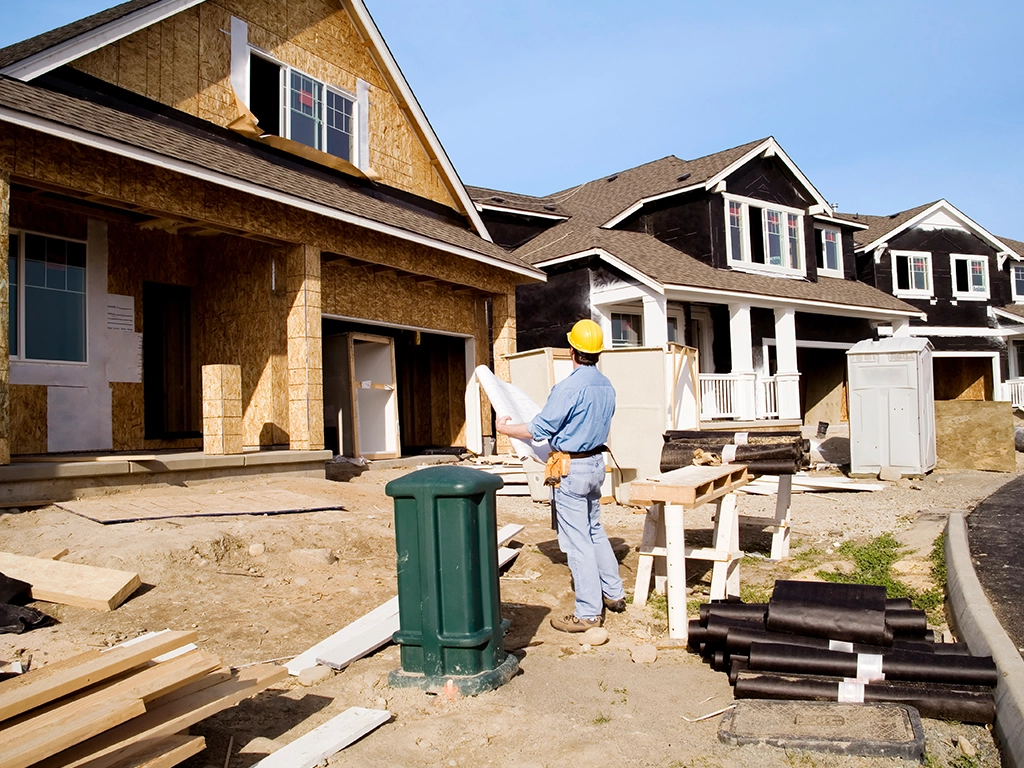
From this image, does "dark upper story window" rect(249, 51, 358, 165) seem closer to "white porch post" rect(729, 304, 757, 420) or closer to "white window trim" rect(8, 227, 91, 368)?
"white window trim" rect(8, 227, 91, 368)

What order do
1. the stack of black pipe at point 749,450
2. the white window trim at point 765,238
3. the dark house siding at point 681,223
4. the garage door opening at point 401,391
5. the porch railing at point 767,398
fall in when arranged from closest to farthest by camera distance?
1. the stack of black pipe at point 749,450
2. the garage door opening at point 401,391
3. the porch railing at point 767,398
4. the dark house siding at point 681,223
5. the white window trim at point 765,238

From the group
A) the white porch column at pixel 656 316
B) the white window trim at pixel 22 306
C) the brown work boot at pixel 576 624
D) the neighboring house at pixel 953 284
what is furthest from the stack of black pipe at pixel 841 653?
the neighboring house at pixel 953 284

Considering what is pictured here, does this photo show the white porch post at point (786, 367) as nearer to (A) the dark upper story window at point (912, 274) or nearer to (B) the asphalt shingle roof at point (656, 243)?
(B) the asphalt shingle roof at point (656, 243)

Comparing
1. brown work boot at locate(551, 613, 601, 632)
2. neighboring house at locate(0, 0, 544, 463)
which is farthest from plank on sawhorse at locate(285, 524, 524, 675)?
neighboring house at locate(0, 0, 544, 463)

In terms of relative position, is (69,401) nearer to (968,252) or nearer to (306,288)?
(306,288)

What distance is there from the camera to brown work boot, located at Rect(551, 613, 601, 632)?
18.4 ft

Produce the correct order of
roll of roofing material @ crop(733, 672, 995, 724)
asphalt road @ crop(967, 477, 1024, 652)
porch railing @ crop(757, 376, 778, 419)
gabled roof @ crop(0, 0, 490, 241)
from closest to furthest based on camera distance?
roll of roofing material @ crop(733, 672, 995, 724)
asphalt road @ crop(967, 477, 1024, 652)
gabled roof @ crop(0, 0, 490, 241)
porch railing @ crop(757, 376, 778, 419)

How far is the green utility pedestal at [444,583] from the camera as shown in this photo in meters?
4.36

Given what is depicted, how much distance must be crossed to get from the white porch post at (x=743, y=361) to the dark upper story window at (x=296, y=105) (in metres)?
11.6

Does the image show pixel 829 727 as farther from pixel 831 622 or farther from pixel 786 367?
pixel 786 367

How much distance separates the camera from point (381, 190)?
14422 mm

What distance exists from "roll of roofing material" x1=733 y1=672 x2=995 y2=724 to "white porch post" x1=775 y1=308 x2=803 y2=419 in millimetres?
18809

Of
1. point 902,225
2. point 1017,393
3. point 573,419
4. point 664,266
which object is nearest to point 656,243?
point 664,266

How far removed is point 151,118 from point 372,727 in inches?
359
